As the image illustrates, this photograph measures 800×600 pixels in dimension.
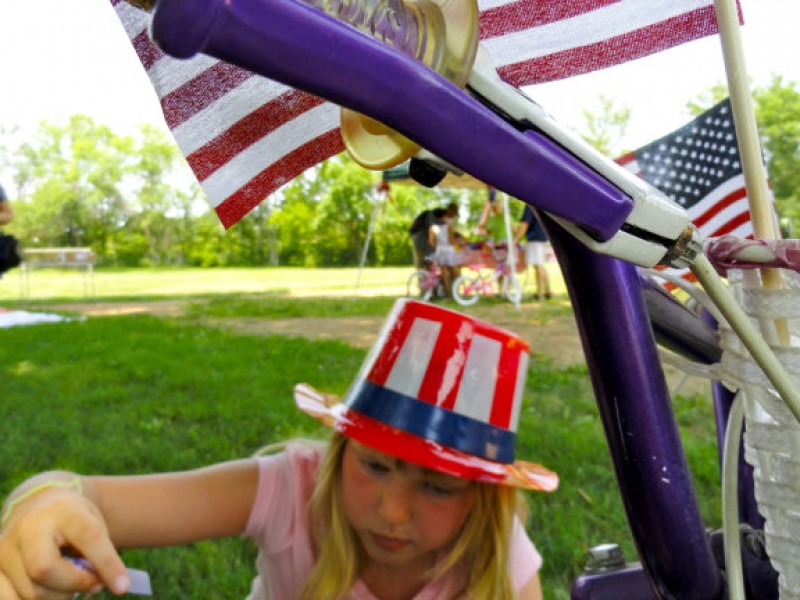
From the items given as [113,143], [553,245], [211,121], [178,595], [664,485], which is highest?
[113,143]

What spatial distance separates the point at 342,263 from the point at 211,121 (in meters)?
29.1

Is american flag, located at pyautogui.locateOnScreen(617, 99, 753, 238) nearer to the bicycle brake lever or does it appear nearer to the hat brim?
the hat brim

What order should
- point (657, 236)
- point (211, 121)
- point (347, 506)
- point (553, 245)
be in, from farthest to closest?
1. point (347, 506)
2. point (211, 121)
3. point (553, 245)
4. point (657, 236)

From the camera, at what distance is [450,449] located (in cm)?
124

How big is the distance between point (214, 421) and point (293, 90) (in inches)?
130

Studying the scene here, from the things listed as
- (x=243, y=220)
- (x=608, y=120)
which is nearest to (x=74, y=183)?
(x=243, y=220)

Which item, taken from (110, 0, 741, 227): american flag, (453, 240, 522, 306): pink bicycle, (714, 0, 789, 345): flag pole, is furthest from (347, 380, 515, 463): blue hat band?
(453, 240, 522, 306): pink bicycle

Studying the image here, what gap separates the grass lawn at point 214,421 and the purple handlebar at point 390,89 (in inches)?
75.9

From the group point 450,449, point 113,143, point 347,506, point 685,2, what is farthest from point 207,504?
point 113,143

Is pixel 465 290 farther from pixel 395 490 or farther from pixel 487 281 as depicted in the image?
pixel 395 490

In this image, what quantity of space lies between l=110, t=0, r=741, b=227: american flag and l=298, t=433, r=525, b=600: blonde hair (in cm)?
71

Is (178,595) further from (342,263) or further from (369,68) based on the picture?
(342,263)

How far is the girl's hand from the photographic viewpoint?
0.68m

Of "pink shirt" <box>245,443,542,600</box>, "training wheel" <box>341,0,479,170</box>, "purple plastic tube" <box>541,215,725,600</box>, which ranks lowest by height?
"pink shirt" <box>245,443,542,600</box>
